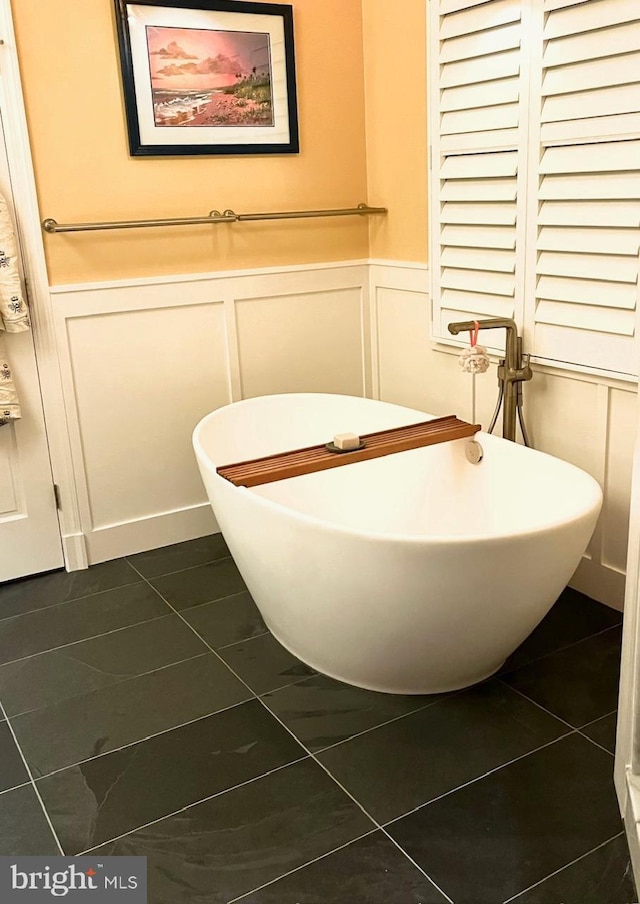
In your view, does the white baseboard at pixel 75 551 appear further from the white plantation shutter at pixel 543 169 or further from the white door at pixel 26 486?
the white plantation shutter at pixel 543 169

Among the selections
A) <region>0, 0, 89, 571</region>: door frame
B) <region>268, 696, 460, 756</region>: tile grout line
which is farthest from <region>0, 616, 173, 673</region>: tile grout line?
<region>268, 696, 460, 756</region>: tile grout line

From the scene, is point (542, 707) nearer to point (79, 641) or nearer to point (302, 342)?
point (79, 641)

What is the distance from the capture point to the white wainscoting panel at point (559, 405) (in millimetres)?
2553

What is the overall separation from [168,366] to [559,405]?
144 cm

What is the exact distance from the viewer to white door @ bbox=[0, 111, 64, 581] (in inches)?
115

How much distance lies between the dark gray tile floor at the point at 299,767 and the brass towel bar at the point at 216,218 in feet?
4.34

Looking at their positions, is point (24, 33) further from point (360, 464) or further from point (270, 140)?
point (360, 464)

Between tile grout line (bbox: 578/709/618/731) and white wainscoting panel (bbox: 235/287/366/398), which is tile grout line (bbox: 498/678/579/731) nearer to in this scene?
tile grout line (bbox: 578/709/618/731)

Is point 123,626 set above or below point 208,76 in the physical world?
below

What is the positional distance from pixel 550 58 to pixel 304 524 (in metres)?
1.55

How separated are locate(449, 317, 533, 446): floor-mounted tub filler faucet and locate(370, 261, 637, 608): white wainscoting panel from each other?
0.07 m

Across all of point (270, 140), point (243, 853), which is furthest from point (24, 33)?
point (243, 853)

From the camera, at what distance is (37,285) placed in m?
2.88

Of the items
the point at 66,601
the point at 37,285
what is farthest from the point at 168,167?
the point at 66,601
